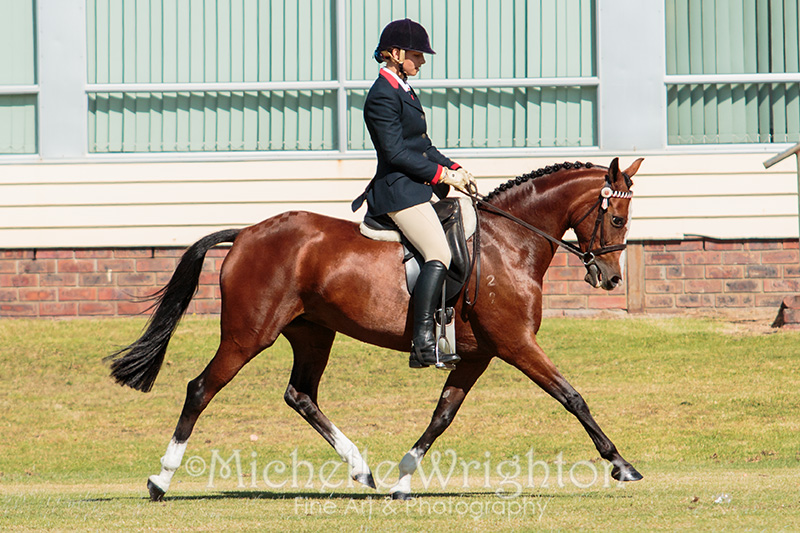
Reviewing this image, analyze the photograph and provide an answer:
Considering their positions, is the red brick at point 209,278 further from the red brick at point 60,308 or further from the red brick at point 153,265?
the red brick at point 60,308

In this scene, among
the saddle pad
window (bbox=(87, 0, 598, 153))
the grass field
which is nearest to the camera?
the grass field

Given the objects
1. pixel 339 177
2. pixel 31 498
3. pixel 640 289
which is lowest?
pixel 31 498

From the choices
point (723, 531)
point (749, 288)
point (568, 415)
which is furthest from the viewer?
point (749, 288)

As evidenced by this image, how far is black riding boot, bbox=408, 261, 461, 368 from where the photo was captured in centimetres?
696

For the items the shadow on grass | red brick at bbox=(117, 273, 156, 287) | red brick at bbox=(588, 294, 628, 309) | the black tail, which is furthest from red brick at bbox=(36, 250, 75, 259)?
the shadow on grass

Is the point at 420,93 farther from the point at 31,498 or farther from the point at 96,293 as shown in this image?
the point at 31,498

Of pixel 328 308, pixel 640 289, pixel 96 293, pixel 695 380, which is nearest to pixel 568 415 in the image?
pixel 695 380

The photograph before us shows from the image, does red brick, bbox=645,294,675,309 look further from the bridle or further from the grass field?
the bridle

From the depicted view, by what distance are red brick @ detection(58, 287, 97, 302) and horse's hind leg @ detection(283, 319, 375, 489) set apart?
21.5 feet

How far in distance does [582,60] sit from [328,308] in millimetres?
7808

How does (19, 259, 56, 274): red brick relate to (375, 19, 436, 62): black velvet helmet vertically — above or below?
below

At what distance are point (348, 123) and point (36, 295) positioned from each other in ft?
14.6

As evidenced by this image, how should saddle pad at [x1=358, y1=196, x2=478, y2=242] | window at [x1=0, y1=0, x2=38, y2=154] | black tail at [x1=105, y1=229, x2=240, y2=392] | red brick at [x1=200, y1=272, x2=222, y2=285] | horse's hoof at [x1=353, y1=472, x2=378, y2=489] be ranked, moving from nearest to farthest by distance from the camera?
saddle pad at [x1=358, y1=196, x2=478, y2=242], horse's hoof at [x1=353, y1=472, x2=378, y2=489], black tail at [x1=105, y1=229, x2=240, y2=392], red brick at [x1=200, y1=272, x2=222, y2=285], window at [x1=0, y1=0, x2=38, y2=154]

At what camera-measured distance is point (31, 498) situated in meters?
7.70
